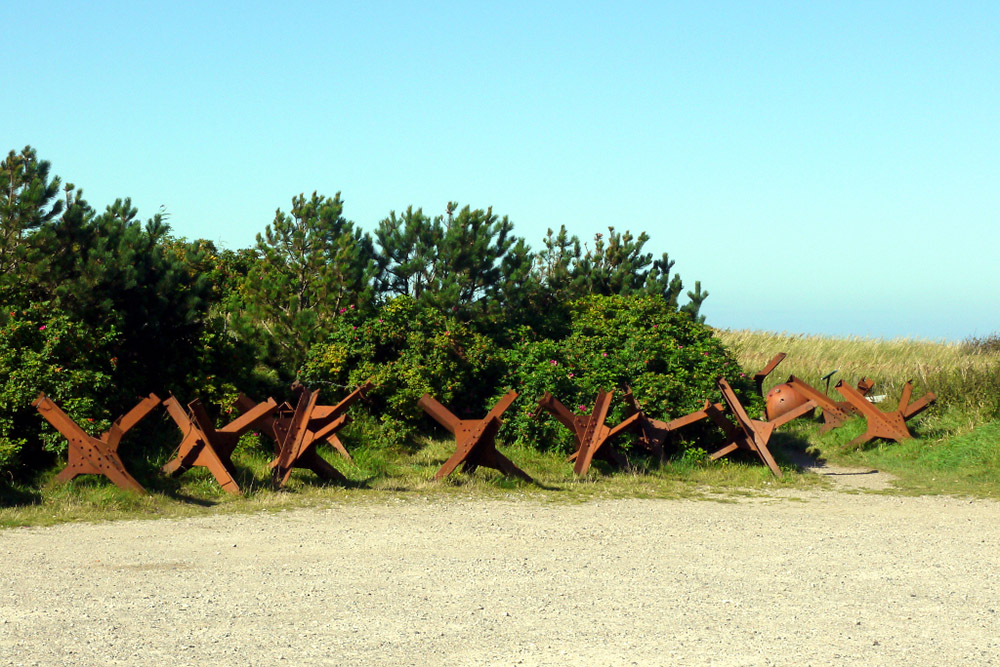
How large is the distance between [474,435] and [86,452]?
395 cm

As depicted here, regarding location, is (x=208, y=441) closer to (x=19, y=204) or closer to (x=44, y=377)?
(x=44, y=377)

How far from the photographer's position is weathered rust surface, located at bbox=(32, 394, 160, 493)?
9.83m

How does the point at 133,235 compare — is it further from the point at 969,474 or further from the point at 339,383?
the point at 969,474

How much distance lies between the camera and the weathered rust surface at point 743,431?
12758 mm

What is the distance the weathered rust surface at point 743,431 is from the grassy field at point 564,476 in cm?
21

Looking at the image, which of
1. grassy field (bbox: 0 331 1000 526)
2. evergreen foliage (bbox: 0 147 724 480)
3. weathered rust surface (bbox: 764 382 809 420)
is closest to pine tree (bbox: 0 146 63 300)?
evergreen foliage (bbox: 0 147 724 480)

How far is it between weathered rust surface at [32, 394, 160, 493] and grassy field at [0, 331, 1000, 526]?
0.14 meters

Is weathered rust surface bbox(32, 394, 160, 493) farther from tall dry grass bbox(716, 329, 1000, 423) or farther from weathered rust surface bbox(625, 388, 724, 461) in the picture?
tall dry grass bbox(716, 329, 1000, 423)

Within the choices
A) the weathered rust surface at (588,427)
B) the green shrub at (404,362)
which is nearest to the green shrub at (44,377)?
the green shrub at (404,362)

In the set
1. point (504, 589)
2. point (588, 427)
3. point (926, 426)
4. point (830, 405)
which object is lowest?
point (504, 589)

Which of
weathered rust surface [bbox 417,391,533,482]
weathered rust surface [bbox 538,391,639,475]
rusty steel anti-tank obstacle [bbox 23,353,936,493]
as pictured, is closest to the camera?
rusty steel anti-tank obstacle [bbox 23,353,936,493]

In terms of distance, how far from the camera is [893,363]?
24312mm

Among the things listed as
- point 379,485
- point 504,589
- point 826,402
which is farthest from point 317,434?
point 826,402

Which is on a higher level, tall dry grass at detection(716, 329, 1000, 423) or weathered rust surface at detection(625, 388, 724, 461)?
tall dry grass at detection(716, 329, 1000, 423)
